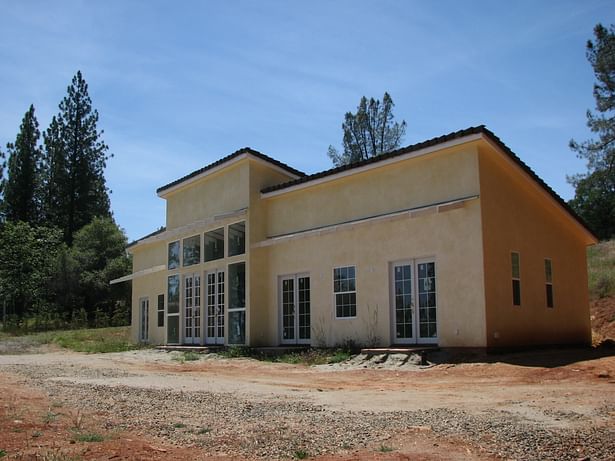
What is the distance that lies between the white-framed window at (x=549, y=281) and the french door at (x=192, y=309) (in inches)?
416

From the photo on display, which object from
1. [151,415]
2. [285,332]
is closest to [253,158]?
[285,332]

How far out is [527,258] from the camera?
14742 mm

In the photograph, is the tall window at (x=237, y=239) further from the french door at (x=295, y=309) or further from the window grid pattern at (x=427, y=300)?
the window grid pattern at (x=427, y=300)

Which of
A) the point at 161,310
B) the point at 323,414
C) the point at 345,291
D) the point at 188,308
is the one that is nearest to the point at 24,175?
the point at 161,310

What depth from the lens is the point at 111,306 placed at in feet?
128

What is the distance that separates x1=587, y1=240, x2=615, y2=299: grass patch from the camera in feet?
84.5

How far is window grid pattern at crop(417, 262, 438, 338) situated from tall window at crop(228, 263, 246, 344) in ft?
19.1

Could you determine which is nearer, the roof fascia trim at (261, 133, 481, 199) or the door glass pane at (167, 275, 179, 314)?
the roof fascia trim at (261, 133, 481, 199)

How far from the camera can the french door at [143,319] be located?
2394 cm

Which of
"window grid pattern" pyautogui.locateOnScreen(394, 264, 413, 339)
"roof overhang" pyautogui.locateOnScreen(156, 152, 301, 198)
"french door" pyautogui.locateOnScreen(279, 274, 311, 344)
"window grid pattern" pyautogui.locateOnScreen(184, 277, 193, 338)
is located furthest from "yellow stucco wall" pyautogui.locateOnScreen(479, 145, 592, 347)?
"window grid pattern" pyautogui.locateOnScreen(184, 277, 193, 338)

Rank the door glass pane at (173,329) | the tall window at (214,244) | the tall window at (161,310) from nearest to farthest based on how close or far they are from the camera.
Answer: the tall window at (214,244) → the door glass pane at (173,329) → the tall window at (161,310)

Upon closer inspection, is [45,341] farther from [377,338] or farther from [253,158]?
[377,338]

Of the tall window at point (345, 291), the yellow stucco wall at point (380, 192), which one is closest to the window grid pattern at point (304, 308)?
the tall window at point (345, 291)

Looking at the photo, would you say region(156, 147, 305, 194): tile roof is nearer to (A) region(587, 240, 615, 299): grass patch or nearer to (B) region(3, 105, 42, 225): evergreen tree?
(A) region(587, 240, 615, 299): grass patch
